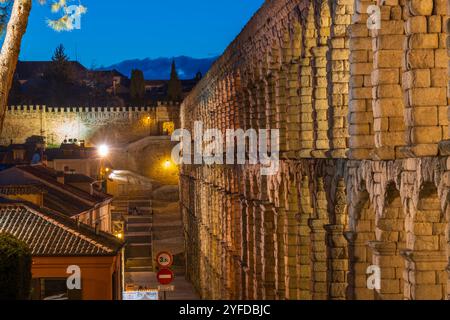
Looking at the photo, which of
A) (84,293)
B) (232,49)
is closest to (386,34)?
(84,293)

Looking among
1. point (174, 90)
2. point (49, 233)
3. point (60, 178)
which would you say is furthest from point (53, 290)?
point (174, 90)

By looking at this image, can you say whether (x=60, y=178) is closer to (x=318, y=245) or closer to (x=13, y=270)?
(x=318, y=245)

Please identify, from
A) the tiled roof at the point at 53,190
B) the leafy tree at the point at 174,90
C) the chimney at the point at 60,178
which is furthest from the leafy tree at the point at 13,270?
the leafy tree at the point at 174,90

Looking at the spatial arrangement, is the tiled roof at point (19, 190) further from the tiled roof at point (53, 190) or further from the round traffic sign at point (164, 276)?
the round traffic sign at point (164, 276)

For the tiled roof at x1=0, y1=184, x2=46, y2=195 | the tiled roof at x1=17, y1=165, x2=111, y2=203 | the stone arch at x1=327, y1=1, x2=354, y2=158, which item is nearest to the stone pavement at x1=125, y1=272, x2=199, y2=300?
the tiled roof at x1=17, y1=165, x2=111, y2=203

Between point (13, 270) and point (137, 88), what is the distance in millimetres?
109315

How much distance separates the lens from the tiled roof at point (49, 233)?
33.2m

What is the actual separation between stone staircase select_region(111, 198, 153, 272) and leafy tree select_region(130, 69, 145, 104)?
4306 centimetres

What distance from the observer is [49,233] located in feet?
113

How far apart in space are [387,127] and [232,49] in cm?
2365

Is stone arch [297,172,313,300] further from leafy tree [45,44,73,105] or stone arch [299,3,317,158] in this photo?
leafy tree [45,44,73,105]

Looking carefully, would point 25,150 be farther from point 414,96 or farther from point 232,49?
point 414,96

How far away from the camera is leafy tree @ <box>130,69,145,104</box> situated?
128m
